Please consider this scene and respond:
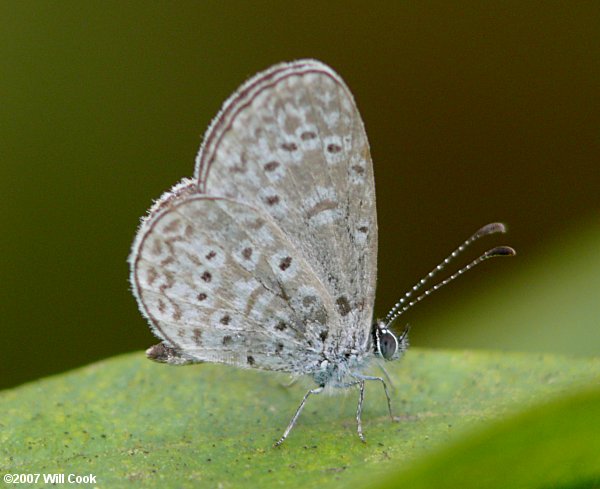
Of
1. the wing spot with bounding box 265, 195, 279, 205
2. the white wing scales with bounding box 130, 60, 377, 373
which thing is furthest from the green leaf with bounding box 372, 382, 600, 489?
the wing spot with bounding box 265, 195, 279, 205

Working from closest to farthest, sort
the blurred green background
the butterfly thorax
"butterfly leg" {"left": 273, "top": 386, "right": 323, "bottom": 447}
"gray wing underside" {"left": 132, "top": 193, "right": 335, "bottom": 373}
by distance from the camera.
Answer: "butterfly leg" {"left": 273, "top": 386, "right": 323, "bottom": 447}, "gray wing underside" {"left": 132, "top": 193, "right": 335, "bottom": 373}, the butterfly thorax, the blurred green background

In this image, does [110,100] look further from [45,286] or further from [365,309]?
[365,309]

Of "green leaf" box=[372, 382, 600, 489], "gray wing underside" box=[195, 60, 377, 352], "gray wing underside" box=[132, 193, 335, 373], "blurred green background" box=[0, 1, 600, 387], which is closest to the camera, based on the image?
"green leaf" box=[372, 382, 600, 489]

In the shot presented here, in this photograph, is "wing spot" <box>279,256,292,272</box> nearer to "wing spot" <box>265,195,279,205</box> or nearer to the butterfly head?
"wing spot" <box>265,195,279,205</box>

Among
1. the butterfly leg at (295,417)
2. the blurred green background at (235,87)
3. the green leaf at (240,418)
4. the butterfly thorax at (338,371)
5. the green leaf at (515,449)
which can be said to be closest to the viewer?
the green leaf at (515,449)

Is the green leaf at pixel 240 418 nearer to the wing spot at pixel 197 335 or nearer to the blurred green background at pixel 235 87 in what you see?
the wing spot at pixel 197 335

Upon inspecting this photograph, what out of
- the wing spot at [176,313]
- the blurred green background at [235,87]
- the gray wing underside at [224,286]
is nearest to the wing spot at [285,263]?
the gray wing underside at [224,286]
